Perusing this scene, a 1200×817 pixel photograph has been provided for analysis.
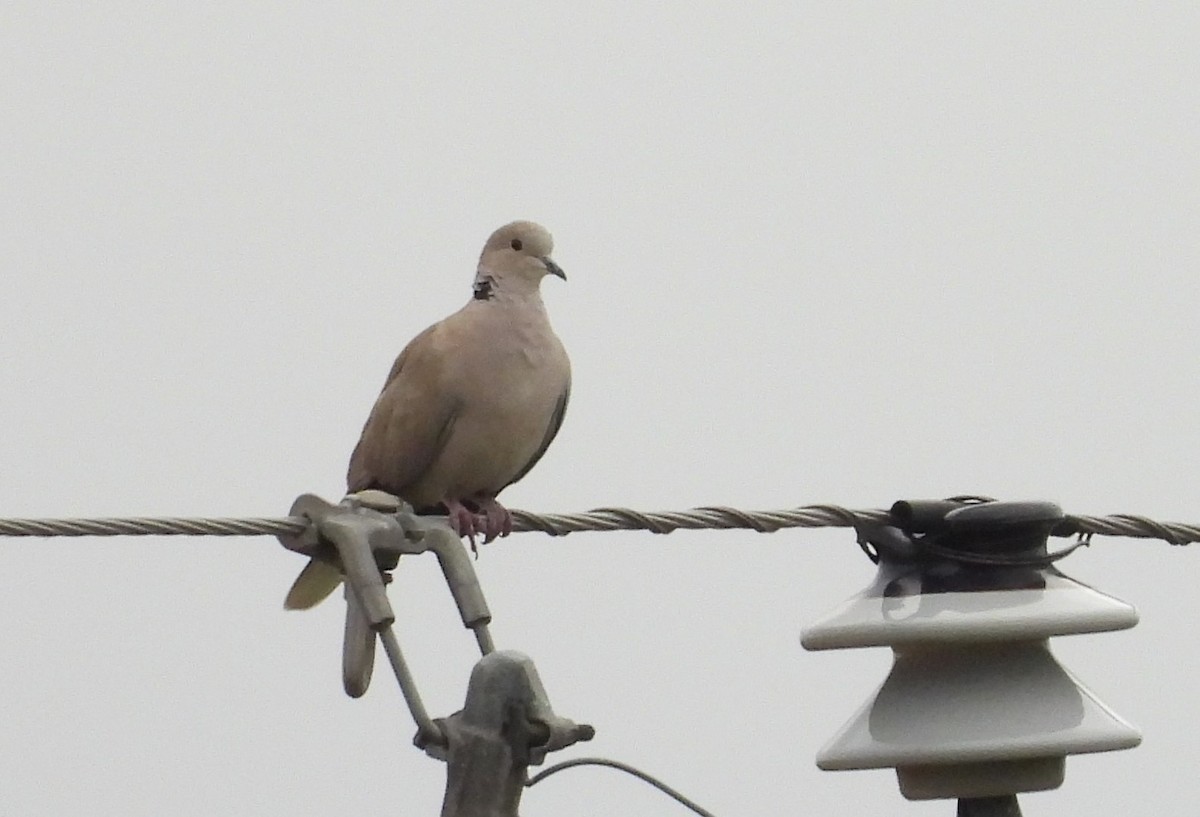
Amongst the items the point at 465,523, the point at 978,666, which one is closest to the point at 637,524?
the point at 978,666

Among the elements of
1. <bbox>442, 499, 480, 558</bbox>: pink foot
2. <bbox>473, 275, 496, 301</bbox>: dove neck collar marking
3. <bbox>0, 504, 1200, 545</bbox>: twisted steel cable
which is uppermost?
<bbox>473, 275, 496, 301</bbox>: dove neck collar marking

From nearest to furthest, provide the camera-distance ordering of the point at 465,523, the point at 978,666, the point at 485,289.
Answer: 1. the point at 978,666
2. the point at 465,523
3. the point at 485,289

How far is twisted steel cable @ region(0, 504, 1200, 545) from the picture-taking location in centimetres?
309

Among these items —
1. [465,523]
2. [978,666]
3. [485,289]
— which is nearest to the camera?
[978,666]

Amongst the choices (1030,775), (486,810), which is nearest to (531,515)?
(1030,775)

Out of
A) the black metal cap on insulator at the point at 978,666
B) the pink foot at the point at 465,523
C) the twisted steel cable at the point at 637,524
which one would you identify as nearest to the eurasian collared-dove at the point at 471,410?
the pink foot at the point at 465,523

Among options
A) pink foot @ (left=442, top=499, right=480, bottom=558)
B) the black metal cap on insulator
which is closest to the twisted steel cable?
the black metal cap on insulator

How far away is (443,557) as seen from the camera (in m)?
2.91

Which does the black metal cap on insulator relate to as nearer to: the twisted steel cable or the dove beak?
the twisted steel cable

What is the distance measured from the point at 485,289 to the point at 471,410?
39cm

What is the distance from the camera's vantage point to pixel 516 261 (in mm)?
5777

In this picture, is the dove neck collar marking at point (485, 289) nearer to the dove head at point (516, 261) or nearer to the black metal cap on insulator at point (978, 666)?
the dove head at point (516, 261)

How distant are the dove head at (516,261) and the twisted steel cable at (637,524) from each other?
6.14ft

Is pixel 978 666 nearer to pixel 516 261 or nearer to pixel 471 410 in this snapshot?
pixel 471 410
